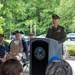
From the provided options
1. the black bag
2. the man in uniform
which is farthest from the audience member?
the man in uniform

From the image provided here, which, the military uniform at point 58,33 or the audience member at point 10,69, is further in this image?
the military uniform at point 58,33

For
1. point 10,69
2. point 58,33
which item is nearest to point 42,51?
point 58,33

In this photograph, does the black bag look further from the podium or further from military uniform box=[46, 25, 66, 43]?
military uniform box=[46, 25, 66, 43]

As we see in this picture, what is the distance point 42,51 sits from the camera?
495 centimetres

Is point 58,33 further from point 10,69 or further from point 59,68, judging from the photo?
point 10,69

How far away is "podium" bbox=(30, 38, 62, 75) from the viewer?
4953 mm

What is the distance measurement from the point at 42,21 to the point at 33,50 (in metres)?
18.1

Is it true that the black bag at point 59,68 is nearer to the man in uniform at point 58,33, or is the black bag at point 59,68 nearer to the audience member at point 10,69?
the audience member at point 10,69

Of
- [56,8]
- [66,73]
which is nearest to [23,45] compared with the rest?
[66,73]

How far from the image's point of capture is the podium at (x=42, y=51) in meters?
4.95

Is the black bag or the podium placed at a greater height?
the black bag

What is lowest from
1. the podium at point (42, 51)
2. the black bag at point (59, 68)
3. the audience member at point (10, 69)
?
the podium at point (42, 51)

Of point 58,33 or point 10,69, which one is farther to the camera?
point 58,33

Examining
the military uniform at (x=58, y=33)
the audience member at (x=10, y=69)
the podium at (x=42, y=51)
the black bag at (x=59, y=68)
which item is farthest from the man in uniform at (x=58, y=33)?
the audience member at (x=10, y=69)
